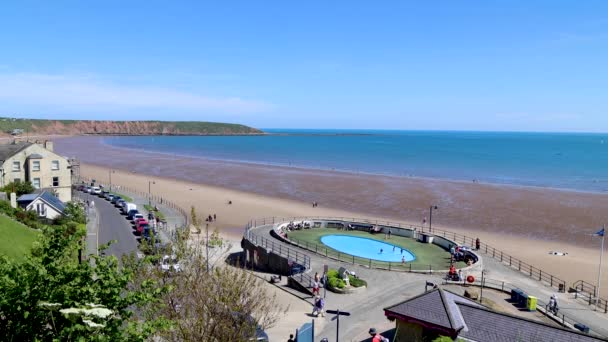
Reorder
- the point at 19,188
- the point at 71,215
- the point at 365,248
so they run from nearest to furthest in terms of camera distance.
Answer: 1. the point at 71,215
2. the point at 365,248
3. the point at 19,188

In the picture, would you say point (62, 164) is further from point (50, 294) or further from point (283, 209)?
point (50, 294)

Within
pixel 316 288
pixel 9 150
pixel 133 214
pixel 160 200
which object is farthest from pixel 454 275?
pixel 9 150

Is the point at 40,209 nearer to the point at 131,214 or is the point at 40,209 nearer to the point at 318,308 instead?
the point at 131,214

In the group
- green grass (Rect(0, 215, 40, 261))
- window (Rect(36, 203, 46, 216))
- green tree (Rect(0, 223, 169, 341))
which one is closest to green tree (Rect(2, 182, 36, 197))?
window (Rect(36, 203, 46, 216))

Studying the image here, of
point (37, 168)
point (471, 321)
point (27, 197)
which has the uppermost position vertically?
point (37, 168)

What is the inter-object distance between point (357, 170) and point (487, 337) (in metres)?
92.9

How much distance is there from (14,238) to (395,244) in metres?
24.9

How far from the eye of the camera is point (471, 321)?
16.1 meters

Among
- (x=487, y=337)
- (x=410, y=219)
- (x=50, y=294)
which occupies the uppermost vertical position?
(x=50, y=294)

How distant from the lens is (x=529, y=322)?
15.2m

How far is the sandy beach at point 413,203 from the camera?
4406 centimetres

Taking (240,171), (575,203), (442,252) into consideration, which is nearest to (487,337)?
(442,252)

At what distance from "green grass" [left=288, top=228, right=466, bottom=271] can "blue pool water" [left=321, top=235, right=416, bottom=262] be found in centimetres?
62

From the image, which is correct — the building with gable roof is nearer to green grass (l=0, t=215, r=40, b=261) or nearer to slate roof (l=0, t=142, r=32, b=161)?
green grass (l=0, t=215, r=40, b=261)
